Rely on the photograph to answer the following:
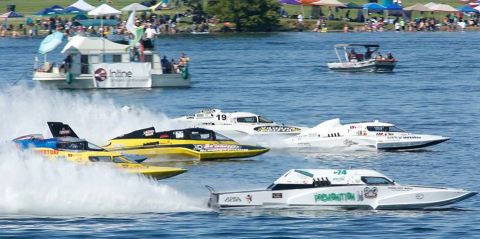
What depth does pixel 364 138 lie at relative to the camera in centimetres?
5012

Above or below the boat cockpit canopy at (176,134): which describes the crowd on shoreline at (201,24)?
below

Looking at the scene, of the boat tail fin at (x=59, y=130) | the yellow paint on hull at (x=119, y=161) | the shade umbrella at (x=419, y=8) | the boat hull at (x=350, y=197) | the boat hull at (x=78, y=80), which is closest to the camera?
the boat hull at (x=350, y=197)

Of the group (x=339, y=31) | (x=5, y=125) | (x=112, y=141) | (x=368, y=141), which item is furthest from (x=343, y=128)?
(x=339, y=31)

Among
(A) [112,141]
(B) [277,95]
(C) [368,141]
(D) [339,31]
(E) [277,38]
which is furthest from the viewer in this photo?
(D) [339,31]

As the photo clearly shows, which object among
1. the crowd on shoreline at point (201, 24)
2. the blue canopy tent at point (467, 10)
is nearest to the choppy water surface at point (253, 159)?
the crowd on shoreline at point (201, 24)

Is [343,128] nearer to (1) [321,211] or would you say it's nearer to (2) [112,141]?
(2) [112,141]

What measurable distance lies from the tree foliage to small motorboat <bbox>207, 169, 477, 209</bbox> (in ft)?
303

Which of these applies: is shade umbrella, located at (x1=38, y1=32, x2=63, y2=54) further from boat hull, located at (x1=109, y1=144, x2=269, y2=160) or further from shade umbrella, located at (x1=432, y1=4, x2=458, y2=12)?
shade umbrella, located at (x1=432, y1=4, x2=458, y2=12)

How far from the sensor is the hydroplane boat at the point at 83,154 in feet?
128

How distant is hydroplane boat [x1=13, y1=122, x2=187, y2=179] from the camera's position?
3903cm

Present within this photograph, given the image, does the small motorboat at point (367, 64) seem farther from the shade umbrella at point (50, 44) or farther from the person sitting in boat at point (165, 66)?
the shade umbrella at point (50, 44)

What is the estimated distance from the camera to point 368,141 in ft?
164

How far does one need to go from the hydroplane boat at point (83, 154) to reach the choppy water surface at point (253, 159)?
836 mm

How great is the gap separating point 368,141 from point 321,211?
1477 centimetres
